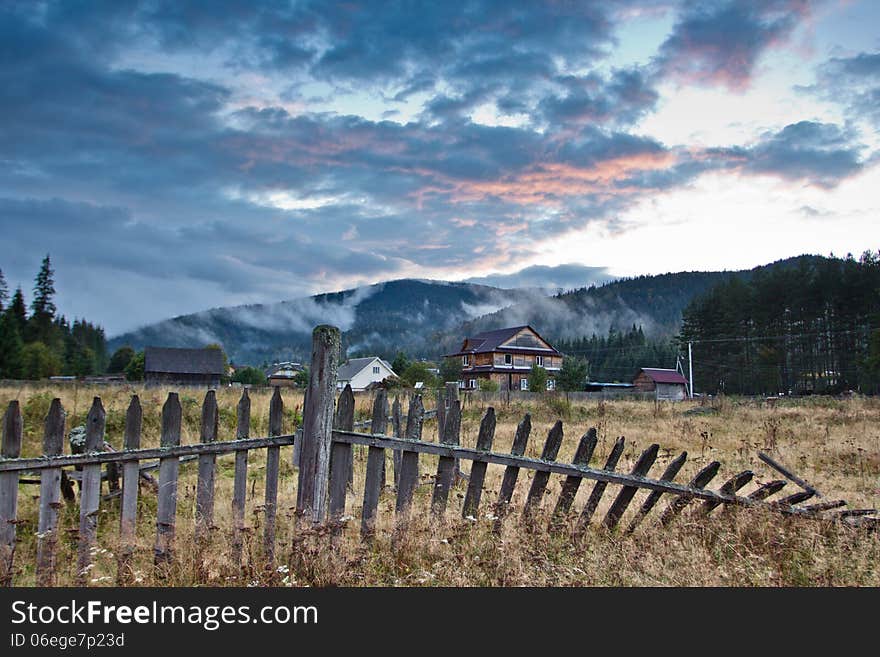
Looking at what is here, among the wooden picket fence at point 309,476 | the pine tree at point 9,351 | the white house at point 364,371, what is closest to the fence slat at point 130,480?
the wooden picket fence at point 309,476

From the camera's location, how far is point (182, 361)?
74375 mm

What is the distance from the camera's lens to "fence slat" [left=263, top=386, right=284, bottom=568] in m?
5.20

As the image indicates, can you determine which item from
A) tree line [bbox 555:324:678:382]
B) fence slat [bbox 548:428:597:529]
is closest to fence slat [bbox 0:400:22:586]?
fence slat [bbox 548:428:597:529]

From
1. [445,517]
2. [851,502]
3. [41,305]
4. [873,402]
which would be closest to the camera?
[445,517]

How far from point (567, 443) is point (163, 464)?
11855mm

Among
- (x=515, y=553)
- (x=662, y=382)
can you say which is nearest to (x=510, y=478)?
(x=515, y=553)

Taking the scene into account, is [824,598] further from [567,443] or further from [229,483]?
[567,443]

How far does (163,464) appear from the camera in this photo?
16.9 feet

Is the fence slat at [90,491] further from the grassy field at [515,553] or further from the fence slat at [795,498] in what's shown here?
the fence slat at [795,498]

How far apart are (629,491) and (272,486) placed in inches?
135

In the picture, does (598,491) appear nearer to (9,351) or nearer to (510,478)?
(510,478)

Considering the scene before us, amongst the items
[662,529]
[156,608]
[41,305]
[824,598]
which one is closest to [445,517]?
[662,529]

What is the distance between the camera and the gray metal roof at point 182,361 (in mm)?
72625

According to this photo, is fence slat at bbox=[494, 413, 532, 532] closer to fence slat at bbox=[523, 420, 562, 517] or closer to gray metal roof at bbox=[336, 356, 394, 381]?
fence slat at bbox=[523, 420, 562, 517]
